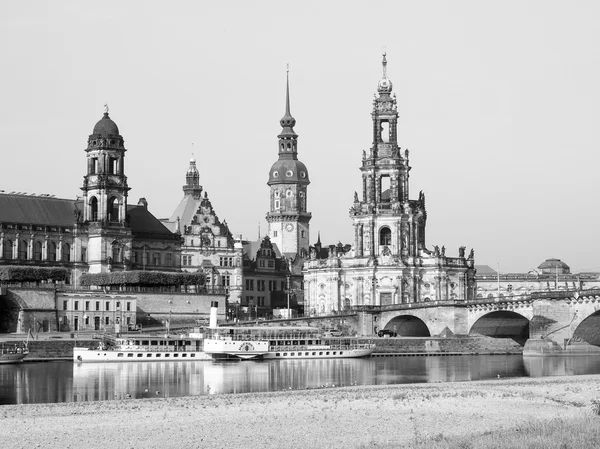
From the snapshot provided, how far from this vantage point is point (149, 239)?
138 metres

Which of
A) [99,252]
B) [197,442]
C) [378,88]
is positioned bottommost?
[197,442]

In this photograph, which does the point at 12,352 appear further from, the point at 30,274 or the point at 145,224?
the point at 145,224

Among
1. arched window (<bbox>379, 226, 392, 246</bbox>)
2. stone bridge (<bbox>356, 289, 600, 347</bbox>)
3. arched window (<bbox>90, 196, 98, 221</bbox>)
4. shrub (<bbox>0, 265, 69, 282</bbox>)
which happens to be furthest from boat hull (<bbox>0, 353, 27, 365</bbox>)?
arched window (<bbox>379, 226, 392, 246</bbox>)

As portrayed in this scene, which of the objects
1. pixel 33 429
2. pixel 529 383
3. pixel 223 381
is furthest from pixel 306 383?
pixel 33 429

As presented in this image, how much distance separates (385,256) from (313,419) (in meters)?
85.5

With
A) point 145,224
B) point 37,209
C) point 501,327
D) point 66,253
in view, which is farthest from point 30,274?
point 501,327

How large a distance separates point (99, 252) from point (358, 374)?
166ft

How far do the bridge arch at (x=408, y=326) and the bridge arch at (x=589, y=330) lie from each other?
58.2ft

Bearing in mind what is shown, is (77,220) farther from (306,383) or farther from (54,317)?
(306,383)

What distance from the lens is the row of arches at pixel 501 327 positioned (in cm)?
11256

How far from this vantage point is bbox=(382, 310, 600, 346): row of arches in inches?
4432

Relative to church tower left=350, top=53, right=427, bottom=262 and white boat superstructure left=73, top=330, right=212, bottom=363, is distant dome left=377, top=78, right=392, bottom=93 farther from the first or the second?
white boat superstructure left=73, top=330, right=212, bottom=363

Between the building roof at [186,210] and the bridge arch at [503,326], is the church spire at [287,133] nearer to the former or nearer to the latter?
the building roof at [186,210]

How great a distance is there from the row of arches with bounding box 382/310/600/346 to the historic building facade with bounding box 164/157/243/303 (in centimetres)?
2310
